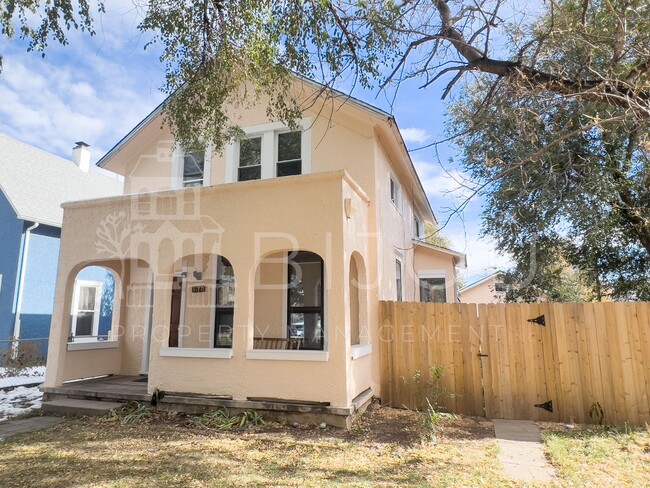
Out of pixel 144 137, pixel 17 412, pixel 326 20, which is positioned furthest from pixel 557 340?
pixel 144 137

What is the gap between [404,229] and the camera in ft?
42.0

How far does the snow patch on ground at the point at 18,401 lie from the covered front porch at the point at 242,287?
0.59 meters

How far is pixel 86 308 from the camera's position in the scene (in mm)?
15117

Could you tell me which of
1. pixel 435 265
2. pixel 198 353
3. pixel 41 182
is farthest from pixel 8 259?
pixel 435 265

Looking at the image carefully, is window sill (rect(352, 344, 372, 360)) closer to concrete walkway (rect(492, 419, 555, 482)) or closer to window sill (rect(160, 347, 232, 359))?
window sill (rect(160, 347, 232, 359))

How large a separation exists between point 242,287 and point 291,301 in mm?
1795

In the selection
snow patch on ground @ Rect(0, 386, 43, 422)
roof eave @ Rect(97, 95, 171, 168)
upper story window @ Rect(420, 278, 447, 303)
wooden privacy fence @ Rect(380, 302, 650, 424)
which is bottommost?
snow patch on ground @ Rect(0, 386, 43, 422)

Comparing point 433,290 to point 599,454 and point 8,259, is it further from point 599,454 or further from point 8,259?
point 8,259

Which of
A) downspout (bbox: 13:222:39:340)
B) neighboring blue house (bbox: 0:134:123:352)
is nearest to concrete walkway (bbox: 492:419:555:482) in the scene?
neighboring blue house (bbox: 0:134:123:352)

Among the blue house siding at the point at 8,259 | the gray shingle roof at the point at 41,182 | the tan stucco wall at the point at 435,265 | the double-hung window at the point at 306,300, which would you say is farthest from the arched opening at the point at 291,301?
the blue house siding at the point at 8,259

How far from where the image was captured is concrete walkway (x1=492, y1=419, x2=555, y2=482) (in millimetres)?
4895

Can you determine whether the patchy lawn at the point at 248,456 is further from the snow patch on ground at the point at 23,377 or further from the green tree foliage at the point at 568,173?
the snow patch on ground at the point at 23,377

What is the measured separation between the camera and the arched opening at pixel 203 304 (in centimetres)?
956

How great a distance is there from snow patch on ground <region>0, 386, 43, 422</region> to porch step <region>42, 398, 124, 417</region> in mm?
553
